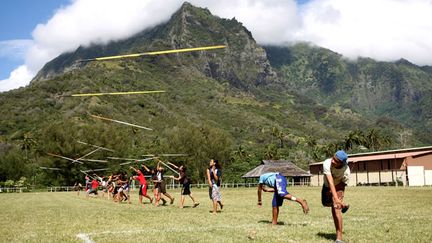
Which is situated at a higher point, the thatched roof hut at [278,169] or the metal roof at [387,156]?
the metal roof at [387,156]

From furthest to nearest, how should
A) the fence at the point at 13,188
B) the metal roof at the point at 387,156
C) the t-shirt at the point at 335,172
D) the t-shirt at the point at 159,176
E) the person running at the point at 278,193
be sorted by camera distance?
1. the fence at the point at 13,188
2. the metal roof at the point at 387,156
3. the t-shirt at the point at 159,176
4. the person running at the point at 278,193
5. the t-shirt at the point at 335,172

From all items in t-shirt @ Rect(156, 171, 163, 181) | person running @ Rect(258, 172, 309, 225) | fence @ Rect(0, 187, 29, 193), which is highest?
fence @ Rect(0, 187, 29, 193)

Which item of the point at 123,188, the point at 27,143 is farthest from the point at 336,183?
the point at 27,143

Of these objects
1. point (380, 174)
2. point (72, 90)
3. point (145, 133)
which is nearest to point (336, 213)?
point (380, 174)

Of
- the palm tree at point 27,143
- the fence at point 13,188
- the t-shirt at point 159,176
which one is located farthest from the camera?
the palm tree at point 27,143

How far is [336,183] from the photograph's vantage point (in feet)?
32.9

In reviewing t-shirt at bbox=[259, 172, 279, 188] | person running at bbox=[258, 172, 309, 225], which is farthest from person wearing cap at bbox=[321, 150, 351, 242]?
t-shirt at bbox=[259, 172, 279, 188]

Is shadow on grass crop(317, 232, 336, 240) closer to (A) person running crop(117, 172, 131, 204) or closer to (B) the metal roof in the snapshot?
(A) person running crop(117, 172, 131, 204)

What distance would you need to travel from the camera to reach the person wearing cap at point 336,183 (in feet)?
31.0

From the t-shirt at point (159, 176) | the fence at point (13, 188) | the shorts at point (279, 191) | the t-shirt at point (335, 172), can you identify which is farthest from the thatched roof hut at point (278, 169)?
the t-shirt at point (335, 172)

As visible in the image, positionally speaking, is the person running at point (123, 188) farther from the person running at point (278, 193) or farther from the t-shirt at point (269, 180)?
the person running at point (278, 193)

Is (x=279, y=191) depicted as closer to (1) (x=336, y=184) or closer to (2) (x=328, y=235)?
(2) (x=328, y=235)

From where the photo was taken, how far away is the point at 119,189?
1164 inches

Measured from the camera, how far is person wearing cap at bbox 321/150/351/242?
945 cm
